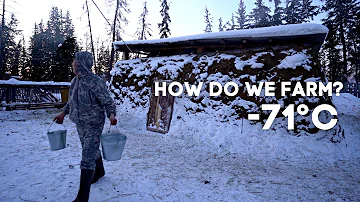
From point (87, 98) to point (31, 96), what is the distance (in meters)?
12.8

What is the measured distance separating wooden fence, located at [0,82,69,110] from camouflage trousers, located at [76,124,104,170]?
12.0m

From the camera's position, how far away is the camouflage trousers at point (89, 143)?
2.66 metres

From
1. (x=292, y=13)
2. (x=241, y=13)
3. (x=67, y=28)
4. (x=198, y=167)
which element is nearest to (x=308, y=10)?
(x=292, y=13)

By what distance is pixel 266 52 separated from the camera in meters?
6.19

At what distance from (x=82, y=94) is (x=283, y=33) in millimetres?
5450

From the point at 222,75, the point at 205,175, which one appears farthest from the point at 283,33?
the point at 205,175

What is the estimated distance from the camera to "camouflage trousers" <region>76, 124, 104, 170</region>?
8.73 ft

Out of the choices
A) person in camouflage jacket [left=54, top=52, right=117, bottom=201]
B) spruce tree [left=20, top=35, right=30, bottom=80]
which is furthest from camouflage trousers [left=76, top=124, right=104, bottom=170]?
spruce tree [left=20, top=35, right=30, bottom=80]

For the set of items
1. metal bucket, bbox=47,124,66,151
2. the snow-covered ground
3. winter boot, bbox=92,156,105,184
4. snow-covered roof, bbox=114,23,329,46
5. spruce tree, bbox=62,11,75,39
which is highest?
spruce tree, bbox=62,11,75,39

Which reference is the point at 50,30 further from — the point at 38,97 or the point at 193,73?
the point at 193,73

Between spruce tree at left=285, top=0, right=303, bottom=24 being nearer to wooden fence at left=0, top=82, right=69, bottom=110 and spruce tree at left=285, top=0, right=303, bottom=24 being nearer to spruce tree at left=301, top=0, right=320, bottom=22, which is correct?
spruce tree at left=301, top=0, right=320, bottom=22

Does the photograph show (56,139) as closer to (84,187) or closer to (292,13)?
(84,187)

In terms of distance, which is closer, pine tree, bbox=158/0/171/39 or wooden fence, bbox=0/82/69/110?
wooden fence, bbox=0/82/69/110

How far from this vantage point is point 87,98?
275cm
